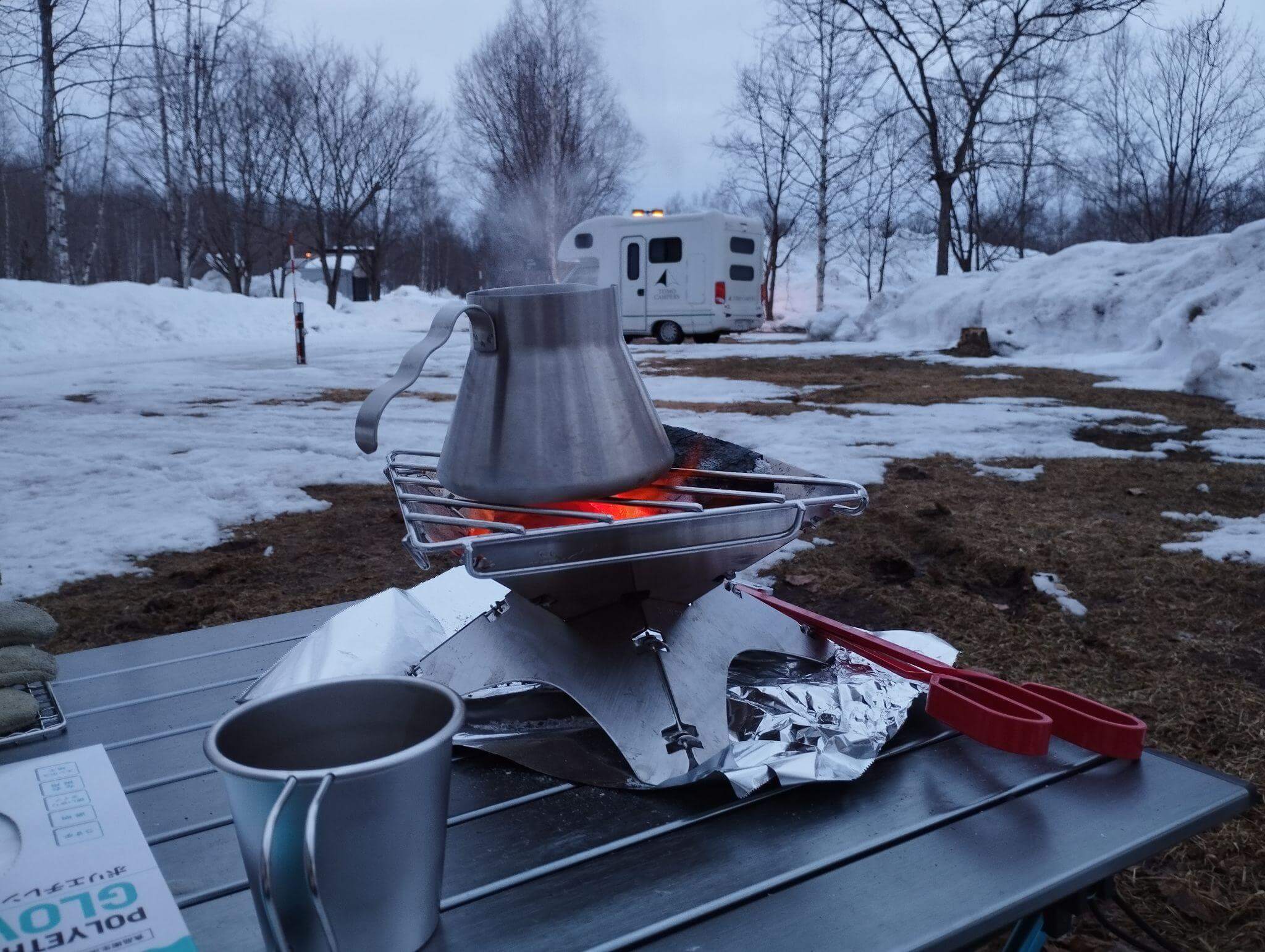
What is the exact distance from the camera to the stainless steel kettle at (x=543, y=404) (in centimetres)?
119

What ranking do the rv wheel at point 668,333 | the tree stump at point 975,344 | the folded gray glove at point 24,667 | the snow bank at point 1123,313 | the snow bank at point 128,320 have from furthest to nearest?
the rv wheel at point 668,333 < the snow bank at point 128,320 < the tree stump at point 975,344 < the snow bank at point 1123,313 < the folded gray glove at point 24,667

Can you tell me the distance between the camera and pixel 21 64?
17.1m

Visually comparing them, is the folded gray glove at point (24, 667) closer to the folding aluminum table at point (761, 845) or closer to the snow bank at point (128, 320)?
the folding aluminum table at point (761, 845)

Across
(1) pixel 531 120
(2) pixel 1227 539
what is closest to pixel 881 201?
(1) pixel 531 120

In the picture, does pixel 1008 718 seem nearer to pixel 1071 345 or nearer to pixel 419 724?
pixel 419 724

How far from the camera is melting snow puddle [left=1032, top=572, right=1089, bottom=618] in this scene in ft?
9.96

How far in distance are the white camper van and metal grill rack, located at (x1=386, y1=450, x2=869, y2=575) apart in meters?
17.2

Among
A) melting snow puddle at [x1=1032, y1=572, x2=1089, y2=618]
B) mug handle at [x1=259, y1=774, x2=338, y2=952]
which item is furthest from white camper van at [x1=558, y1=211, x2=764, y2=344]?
mug handle at [x1=259, y1=774, x2=338, y2=952]

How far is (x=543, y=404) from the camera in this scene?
1.19 metres

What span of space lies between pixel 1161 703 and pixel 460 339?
1986 centimetres

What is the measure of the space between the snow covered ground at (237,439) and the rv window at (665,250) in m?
6.80

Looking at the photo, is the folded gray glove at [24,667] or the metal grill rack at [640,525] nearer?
the metal grill rack at [640,525]

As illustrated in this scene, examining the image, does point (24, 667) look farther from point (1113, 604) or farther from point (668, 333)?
point (668, 333)

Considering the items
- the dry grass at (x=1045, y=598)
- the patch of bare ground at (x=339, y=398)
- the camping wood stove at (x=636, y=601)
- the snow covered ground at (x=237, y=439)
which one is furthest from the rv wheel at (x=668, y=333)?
the camping wood stove at (x=636, y=601)
